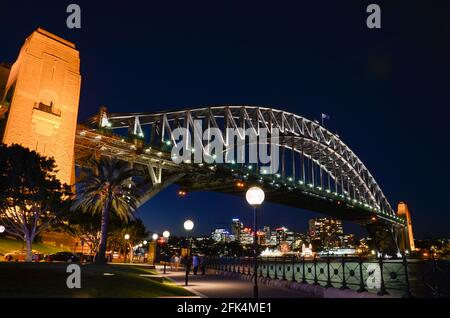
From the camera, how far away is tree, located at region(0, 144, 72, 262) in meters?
29.4

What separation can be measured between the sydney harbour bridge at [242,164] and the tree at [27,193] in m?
17.0

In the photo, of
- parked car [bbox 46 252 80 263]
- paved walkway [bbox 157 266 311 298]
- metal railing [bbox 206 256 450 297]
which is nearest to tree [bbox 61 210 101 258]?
parked car [bbox 46 252 80 263]

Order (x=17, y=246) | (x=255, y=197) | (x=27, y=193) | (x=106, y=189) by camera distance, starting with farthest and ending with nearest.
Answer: (x=17, y=246), (x=106, y=189), (x=27, y=193), (x=255, y=197)

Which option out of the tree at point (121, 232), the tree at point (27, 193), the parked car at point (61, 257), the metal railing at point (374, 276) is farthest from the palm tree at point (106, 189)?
the tree at point (121, 232)

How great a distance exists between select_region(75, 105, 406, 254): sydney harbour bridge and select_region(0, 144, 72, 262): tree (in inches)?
668

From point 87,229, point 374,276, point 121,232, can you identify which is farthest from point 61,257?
point 374,276

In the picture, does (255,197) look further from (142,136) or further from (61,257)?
(142,136)

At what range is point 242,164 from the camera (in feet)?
264

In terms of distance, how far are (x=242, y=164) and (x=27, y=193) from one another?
5357 centimetres

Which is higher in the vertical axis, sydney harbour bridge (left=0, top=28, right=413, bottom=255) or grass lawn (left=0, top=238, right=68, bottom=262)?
sydney harbour bridge (left=0, top=28, right=413, bottom=255)

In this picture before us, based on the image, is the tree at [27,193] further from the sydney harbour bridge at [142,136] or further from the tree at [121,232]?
the tree at [121,232]

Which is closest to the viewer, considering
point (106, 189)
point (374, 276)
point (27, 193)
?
point (374, 276)

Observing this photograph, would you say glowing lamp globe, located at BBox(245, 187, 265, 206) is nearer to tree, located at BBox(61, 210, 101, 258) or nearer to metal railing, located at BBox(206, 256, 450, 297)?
metal railing, located at BBox(206, 256, 450, 297)
